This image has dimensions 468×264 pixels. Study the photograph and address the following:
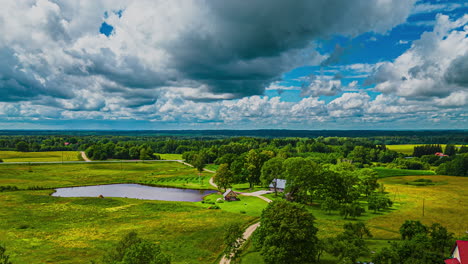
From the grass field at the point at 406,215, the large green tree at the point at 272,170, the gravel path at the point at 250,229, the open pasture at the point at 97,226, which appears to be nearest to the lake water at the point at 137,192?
the open pasture at the point at 97,226

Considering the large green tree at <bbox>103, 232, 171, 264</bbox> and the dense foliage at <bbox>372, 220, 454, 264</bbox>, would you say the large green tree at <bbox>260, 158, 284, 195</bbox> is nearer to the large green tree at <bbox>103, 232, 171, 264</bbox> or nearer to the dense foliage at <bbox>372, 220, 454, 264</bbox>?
the dense foliage at <bbox>372, 220, 454, 264</bbox>

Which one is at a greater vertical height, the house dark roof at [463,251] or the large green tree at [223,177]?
the house dark roof at [463,251]

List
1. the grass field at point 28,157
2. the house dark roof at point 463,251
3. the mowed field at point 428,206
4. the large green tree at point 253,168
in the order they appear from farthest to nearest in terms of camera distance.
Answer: the grass field at point 28,157, the large green tree at point 253,168, the mowed field at point 428,206, the house dark roof at point 463,251

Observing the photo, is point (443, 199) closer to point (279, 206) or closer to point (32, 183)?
point (279, 206)

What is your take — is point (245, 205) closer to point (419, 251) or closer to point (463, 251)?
point (419, 251)

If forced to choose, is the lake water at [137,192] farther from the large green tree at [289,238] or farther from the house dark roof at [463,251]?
the house dark roof at [463,251]

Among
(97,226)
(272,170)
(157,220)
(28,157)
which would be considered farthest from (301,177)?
(28,157)

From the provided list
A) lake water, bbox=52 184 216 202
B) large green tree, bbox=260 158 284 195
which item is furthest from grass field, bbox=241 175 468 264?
lake water, bbox=52 184 216 202

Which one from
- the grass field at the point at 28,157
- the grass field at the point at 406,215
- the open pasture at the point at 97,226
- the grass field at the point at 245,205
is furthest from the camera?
the grass field at the point at 28,157
